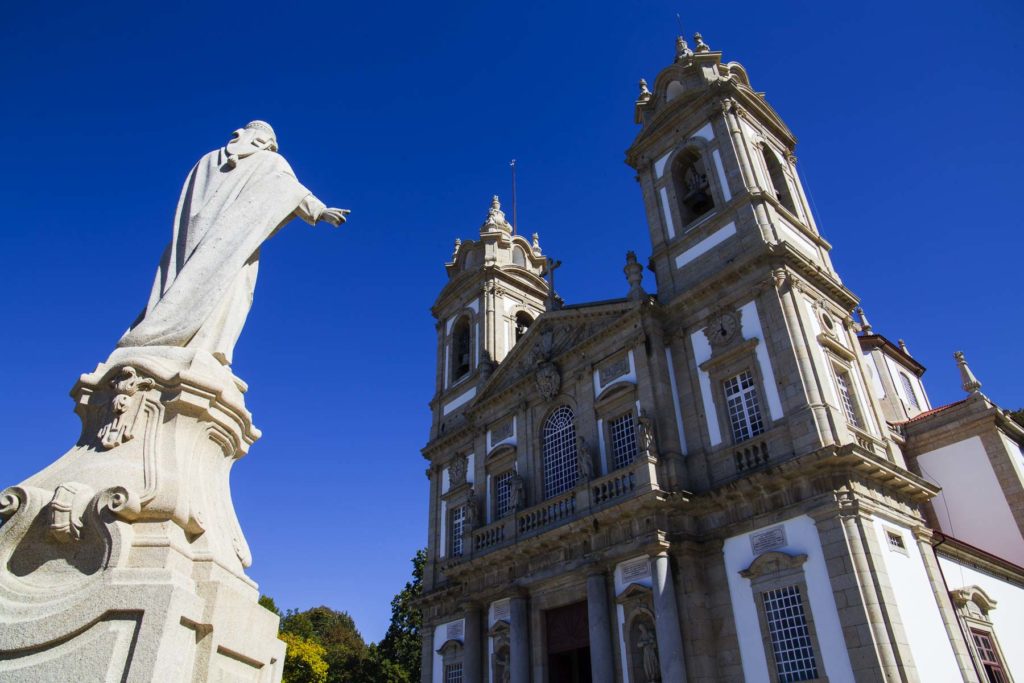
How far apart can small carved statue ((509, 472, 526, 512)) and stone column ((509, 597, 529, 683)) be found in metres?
2.41

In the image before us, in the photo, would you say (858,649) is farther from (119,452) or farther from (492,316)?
(492,316)

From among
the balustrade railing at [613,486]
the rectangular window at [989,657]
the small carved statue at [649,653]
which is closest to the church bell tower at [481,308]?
the balustrade railing at [613,486]

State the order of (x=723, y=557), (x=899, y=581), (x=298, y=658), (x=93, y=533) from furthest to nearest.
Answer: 1. (x=298, y=658)
2. (x=723, y=557)
3. (x=899, y=581)
4. (x=93, y=533)

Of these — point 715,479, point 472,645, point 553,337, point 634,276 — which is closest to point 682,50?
point 634,276

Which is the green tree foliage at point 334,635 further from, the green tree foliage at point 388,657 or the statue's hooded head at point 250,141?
the statue's hooded head at point 250,141

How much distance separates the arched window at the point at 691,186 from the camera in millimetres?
20484

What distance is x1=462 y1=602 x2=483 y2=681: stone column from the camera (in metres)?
18.5

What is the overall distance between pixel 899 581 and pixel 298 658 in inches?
1199

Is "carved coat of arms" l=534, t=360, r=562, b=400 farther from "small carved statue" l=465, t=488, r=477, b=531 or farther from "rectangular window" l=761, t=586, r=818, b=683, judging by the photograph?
"rectangular window" l=761, t=586, r=818, b=683

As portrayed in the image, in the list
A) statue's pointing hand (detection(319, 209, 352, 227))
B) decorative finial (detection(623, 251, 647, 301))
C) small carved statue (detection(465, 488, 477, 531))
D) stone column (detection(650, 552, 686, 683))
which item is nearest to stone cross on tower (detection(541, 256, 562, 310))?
decorative finial (detection(623, 251, 647, 301))

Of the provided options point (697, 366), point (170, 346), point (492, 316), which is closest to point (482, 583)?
point (697, 366)

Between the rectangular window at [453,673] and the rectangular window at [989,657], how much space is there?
12.0m

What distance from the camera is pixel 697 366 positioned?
1747 centimetres

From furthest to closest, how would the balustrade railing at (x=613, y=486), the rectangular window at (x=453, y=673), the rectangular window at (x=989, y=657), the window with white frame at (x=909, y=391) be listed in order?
the window with white frame at (x=909, y=391)
the rectangular window at (x=453, y=673)
the balustrade railing at (x=613, y=486)
the rectangular window at (x=989, y=657)
